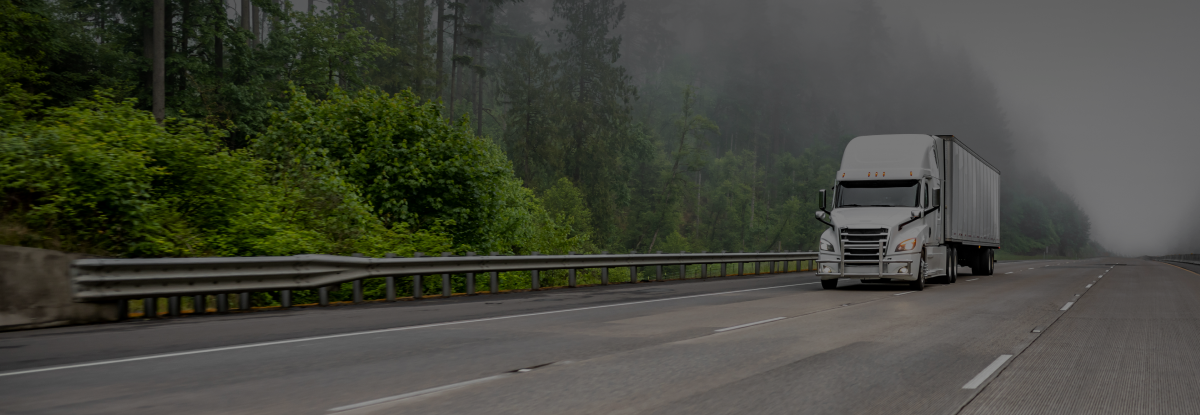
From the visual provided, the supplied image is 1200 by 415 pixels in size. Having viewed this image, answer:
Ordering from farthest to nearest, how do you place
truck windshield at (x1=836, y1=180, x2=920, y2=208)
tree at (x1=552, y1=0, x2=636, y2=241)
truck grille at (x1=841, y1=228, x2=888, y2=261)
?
tree at (x1=552, y1=0, x2=636, y2=241)
truck windshield at (x1=836, y1=180, x2=920, y2=208)
truck grille at (x1=841, y1=228, x2=888, y2=261)

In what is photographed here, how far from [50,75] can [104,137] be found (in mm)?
22999

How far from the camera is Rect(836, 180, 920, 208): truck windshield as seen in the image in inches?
757

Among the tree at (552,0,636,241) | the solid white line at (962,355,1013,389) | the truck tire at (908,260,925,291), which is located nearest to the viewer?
the solid white line at (962,355,1013,389)

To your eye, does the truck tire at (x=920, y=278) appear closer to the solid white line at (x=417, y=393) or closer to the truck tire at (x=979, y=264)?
the truck tire at (x=979, y=264)

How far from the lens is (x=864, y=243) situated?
59.5 ft

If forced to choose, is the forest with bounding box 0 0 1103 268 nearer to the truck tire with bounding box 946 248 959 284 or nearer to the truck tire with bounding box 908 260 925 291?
the truck tire with bounding box 908 260 925 291

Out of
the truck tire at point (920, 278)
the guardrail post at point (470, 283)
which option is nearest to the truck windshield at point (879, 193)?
the truck tire at point (920, 278)

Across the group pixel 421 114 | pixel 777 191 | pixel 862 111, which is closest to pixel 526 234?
pixel 421 114

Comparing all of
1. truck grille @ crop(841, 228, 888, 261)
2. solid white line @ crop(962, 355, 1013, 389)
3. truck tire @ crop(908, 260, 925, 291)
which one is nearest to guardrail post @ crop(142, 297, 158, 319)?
solid white line @ crop(962, 355, 1013, 389)

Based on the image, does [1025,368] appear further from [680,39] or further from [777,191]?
[680,39]

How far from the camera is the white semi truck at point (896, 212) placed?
18.1 meters

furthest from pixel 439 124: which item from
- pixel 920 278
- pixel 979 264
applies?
pixel 979 264

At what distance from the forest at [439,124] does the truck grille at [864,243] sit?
373 inches

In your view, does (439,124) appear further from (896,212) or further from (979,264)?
(979,264)
